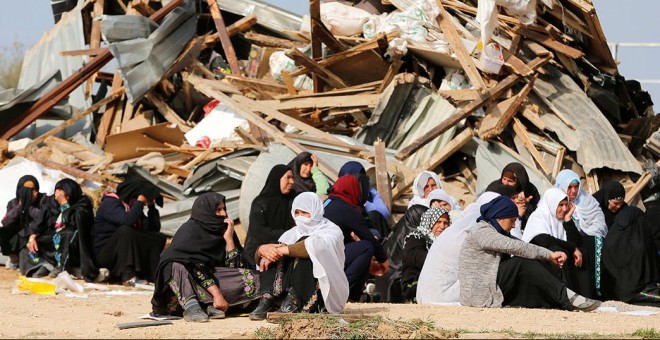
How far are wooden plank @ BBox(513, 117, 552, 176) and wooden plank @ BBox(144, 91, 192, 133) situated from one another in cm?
425

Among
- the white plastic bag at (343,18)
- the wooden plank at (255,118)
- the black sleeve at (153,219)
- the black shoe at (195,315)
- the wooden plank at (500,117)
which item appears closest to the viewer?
the black shoe at (195,315)

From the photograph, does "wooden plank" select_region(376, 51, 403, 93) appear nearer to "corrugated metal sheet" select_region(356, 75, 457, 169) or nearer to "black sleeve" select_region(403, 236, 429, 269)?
"corrugated metal sheet" select_region(356, 75, 457, 169)

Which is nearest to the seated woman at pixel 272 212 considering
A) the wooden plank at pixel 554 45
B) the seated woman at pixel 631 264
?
the seated woman at pixel 631 264

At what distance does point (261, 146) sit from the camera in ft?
45.9

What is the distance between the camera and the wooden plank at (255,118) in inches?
514

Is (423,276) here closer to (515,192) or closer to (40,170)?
(515,192)

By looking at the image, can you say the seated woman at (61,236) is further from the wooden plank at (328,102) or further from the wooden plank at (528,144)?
the wooden plank at (528,144)

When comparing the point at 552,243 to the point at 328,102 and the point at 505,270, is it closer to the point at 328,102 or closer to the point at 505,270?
the point at 505,270

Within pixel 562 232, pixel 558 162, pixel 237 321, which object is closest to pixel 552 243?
pixel 562 232

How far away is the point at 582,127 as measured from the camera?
45.4 feet

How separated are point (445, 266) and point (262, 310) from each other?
5.72 ft

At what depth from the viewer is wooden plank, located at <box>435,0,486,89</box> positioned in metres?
13.7

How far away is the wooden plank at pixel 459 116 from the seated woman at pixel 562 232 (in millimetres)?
2697

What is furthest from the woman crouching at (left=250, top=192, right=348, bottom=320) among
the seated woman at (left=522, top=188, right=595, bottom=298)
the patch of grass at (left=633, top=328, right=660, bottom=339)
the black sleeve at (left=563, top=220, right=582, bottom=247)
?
the black sleeve at (left=563, top=220, right=582, bottom=247)
